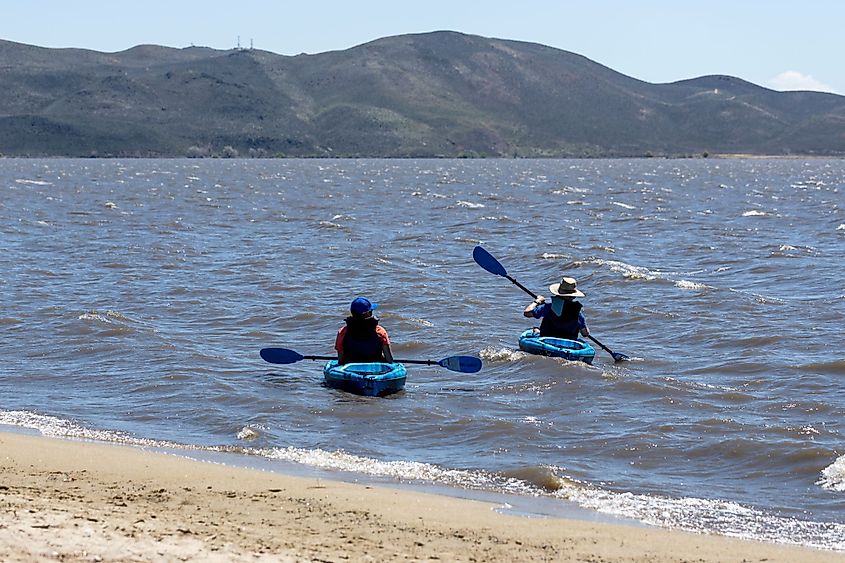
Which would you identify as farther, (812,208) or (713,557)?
(812,208)

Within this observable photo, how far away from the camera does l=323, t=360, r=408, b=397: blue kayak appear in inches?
608

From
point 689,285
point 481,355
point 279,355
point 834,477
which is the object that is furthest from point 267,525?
point 689,285

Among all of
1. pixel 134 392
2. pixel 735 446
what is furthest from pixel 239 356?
pixel 735 446

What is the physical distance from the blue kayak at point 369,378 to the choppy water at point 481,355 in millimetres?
175

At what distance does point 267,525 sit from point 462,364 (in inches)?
315

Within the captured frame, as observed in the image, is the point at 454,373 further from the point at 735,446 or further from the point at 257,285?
the point at 257,285

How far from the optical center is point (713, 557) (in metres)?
8.76

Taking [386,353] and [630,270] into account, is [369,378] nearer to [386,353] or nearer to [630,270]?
[386,353]

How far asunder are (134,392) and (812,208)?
46.4 meters

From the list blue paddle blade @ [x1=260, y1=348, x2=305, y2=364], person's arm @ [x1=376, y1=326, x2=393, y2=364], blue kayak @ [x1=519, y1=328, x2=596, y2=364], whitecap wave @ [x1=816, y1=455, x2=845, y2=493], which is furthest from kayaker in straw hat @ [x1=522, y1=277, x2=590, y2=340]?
whitecap wave @ [x1=816, y1=455, x2=845, y2=493]

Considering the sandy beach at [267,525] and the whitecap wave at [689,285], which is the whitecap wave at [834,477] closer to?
the sandy beach at [267,525]

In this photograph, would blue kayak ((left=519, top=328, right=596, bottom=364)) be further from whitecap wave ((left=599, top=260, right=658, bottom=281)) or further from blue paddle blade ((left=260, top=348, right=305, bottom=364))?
whitecap wave ((left=599, top=260, right=658, bottom=281))

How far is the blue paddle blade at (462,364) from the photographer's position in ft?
53.9

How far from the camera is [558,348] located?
58.1 feet
